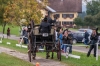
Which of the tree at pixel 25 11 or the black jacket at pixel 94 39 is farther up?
the tree at pixel 25 11

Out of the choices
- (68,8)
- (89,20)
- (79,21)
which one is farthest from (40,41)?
(68,8)

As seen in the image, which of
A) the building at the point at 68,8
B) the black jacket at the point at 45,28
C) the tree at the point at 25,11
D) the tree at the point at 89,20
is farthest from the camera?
the building at the point at 68,8

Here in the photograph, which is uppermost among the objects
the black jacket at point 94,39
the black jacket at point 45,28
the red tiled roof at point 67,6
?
the red tiled roof at point 67,6

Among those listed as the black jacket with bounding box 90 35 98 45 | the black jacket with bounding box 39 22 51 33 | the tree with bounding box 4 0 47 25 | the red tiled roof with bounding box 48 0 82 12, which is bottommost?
the black jacket with bounding box 90 35 98 45

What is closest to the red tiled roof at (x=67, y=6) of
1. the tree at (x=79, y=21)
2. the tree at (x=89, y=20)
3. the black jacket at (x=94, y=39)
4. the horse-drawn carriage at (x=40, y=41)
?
the tree at (x=79, y=21)

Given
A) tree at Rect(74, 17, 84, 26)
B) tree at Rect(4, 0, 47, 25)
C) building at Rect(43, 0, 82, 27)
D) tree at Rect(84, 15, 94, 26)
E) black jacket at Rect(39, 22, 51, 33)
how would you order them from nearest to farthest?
black jacket at Rect(39, 22, 51, 33), tree at Rect(4, 0, 47, 25), tree at Rect(84, 15, 94, 26), tree at Rect(74, 17, 84, 26), building at Rect(43, 0, 82, 27)

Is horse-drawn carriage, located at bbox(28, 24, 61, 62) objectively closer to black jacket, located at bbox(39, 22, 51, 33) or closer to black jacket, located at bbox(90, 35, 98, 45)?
black jacket, located at bbox(39, 22, 51, 33)

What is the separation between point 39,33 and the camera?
53.4ft

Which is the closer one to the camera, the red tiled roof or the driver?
the driver

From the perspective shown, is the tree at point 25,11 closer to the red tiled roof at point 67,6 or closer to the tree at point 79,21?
the tree at point 79,21

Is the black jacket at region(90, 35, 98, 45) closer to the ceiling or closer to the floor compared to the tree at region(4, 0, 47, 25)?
closer to the floor

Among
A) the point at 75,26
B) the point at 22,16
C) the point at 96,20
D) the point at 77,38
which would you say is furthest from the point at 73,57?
the point at 75,26

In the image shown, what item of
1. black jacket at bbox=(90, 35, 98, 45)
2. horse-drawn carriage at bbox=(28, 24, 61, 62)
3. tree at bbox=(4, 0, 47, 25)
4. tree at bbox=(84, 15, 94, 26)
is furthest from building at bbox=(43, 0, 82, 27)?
horse-drawn carriage at bbox=(28, 24, 61, 62)

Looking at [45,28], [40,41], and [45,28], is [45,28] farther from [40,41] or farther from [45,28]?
[40,41]
